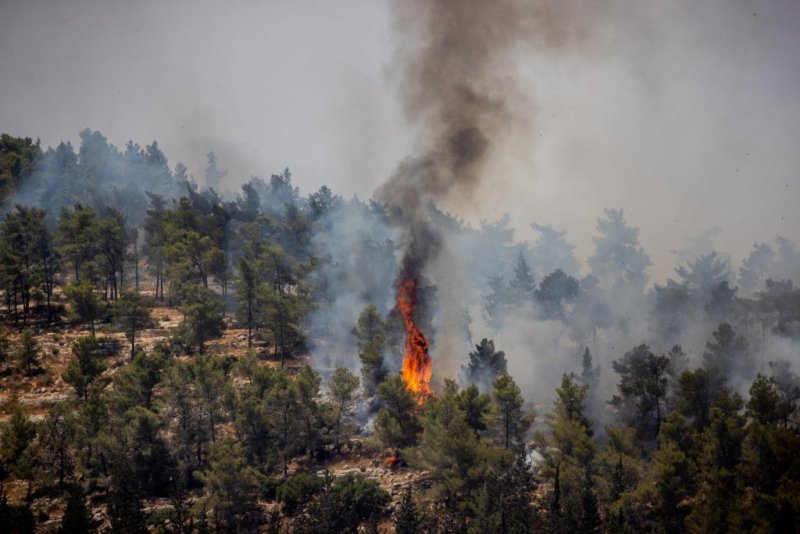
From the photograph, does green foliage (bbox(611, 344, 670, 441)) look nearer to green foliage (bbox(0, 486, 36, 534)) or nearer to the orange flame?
Result: the orange flame

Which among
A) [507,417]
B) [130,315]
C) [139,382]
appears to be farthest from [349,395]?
[130,315]

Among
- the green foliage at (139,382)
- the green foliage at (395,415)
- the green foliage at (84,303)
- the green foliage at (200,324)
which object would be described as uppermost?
the green foliage at (84,303)

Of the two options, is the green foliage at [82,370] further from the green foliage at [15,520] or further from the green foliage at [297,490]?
the green foliage at [297,490]

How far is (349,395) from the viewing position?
203ft

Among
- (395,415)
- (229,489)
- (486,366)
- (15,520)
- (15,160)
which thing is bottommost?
(15,520)

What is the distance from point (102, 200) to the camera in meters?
122

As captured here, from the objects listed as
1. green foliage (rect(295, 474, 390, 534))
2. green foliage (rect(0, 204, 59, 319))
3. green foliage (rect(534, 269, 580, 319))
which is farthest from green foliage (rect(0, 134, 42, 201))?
green foliage (rect(534, 269, 580, 319))

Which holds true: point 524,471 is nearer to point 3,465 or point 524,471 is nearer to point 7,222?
point 3,465

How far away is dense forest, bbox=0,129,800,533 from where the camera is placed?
46125 mm

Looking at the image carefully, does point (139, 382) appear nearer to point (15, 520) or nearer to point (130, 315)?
point (130, 315)

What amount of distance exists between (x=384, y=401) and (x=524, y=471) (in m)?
18.3

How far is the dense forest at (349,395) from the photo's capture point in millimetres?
46125

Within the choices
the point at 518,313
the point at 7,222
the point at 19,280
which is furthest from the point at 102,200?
the point at 518,313

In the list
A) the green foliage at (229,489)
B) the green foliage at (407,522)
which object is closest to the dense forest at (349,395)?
the green foliage at (229,489)
